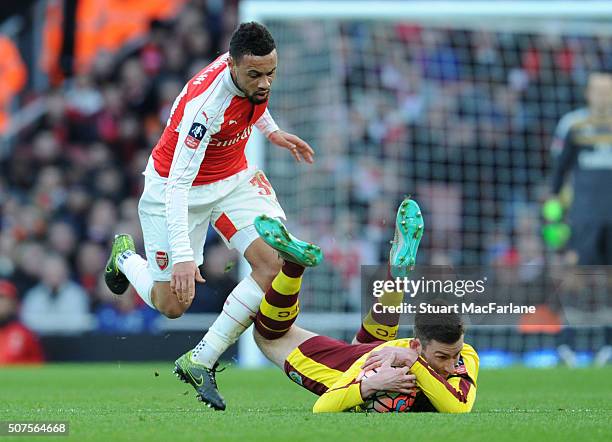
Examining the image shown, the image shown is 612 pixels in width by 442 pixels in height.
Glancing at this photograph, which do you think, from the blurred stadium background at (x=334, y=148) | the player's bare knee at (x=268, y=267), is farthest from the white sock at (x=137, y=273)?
the blurred stadium background at (x=334, y=148)

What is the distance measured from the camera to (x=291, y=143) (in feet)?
22.6

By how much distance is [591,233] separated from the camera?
425 inches

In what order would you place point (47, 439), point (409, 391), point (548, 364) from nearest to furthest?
point (47, 439) < point (409, 391) < point (548, 364)

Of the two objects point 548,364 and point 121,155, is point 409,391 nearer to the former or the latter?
point 548,364

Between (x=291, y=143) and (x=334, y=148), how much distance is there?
6.29 m

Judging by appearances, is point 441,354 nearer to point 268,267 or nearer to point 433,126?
point 268,267

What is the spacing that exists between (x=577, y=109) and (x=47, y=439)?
32.9 ft

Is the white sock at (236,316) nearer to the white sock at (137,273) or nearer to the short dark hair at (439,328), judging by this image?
the white sock at (137,273)

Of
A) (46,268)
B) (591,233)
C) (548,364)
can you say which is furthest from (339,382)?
(46,268)

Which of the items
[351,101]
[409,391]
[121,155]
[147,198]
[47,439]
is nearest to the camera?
[47,439]

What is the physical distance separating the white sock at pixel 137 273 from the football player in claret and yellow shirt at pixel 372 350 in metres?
0.86

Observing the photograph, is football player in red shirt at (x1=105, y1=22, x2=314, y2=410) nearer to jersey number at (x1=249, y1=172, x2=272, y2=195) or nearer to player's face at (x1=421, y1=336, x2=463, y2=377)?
jersey number at (x1=249, y1=172, x2=272, y2=195)

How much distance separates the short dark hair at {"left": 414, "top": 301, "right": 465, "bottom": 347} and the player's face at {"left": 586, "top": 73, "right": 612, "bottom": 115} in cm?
583

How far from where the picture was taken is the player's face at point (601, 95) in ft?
34.7
